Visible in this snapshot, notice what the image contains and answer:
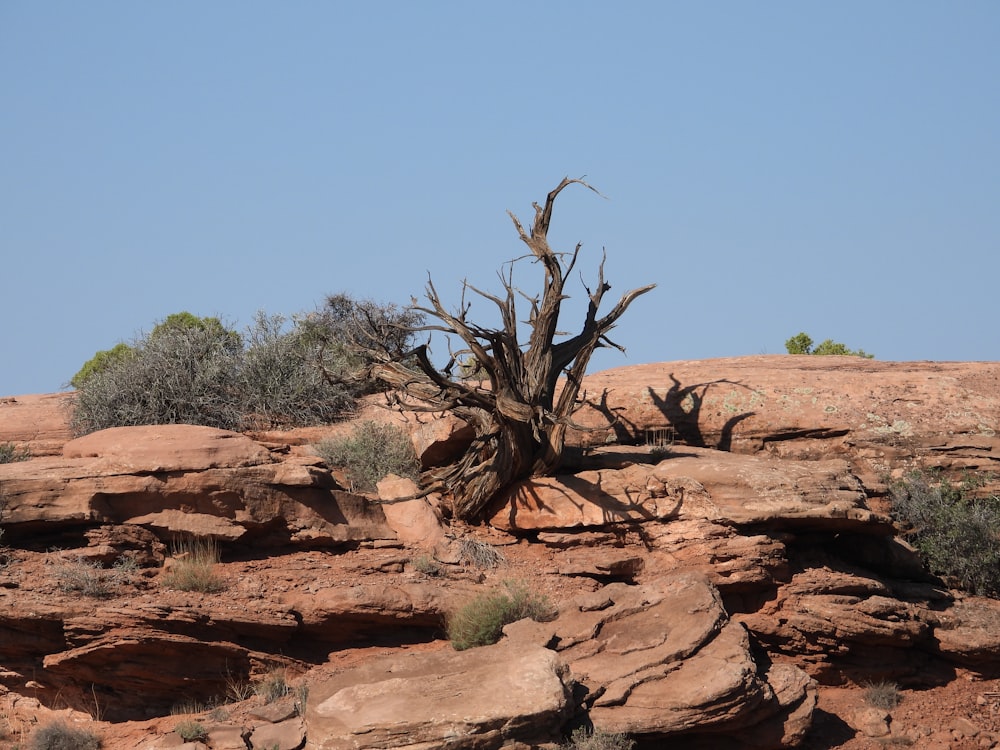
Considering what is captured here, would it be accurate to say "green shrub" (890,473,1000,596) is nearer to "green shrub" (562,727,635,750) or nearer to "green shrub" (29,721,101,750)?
"green shrub" (562,727,635,750)

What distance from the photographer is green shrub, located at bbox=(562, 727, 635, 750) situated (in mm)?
8562

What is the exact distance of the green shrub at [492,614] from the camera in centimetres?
1012

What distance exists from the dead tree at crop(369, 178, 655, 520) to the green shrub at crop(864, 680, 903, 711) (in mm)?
3927

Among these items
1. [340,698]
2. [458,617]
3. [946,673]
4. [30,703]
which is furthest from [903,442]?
[30,703]

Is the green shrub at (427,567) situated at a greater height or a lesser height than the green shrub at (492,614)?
greater

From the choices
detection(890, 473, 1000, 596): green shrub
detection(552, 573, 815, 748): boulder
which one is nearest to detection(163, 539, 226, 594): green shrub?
detection(552, 573, 815, 748): boulder

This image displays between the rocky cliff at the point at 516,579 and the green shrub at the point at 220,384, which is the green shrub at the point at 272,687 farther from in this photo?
the green shrub at the point at 220,384

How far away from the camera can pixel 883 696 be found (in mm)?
10711

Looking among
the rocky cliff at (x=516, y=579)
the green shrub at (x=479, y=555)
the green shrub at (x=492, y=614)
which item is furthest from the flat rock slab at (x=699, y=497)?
the green shrub at (x=492, y=614)

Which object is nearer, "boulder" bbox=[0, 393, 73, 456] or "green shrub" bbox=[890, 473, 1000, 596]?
"green shrub" bbox=[890, 473, 1000, 596]

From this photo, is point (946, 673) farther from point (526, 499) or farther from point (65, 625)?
point (65, 625)

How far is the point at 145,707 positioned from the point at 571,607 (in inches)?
157

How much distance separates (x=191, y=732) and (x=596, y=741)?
3.33 m

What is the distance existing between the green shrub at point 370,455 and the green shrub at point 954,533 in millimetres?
5675
